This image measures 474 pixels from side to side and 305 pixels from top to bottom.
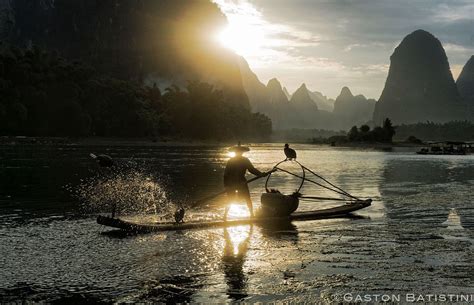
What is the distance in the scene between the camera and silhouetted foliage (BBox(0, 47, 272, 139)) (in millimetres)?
88312

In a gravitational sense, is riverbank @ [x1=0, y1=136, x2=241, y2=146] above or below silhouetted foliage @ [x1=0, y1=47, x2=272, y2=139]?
below

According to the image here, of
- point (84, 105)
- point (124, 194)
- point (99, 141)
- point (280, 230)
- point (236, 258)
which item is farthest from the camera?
point (84, 105)

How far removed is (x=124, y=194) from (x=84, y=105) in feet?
272

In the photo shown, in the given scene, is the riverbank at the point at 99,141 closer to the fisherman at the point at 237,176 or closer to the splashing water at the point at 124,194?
the splashing water at the point at 124,194

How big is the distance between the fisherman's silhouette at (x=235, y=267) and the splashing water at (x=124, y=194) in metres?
4.19

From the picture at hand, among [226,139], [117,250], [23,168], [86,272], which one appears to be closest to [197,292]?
[86,272]

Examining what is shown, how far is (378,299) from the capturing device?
830cm

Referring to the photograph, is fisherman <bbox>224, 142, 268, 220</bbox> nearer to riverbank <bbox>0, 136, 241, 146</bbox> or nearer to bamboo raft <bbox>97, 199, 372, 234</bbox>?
bamboo raft <bbox>97, 199, 372, 234</bbox>

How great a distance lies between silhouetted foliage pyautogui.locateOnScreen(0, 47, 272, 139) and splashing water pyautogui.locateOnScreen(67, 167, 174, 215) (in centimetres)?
5816

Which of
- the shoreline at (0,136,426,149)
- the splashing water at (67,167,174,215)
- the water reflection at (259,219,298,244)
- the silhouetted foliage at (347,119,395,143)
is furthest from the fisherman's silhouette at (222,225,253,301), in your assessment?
the silhouetted foliage at (347,119,395,143)

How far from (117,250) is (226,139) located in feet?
438

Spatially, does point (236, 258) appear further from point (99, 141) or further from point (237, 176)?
point (99, 141)

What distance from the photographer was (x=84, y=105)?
103 metres

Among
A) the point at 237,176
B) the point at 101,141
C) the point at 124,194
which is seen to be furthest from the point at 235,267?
the point at 101,141
